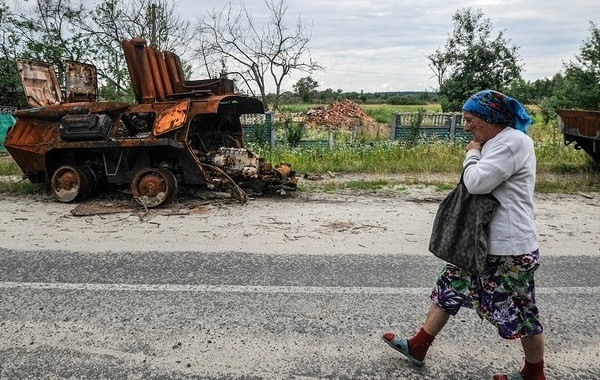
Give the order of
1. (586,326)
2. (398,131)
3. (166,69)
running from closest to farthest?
(586,326) → (166,69) → (398,131)

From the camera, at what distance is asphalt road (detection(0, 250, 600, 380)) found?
9.75 ft

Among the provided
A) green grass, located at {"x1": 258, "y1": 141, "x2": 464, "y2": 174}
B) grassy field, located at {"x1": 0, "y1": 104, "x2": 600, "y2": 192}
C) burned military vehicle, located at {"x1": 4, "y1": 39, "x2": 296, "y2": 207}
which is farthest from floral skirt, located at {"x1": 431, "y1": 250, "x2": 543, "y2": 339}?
green grass, located at {"x1": 258, "y1": 141, "x2": 464, "y2": 174}

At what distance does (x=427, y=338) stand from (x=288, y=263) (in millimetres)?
2098

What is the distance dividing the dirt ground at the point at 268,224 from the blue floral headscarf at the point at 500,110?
2.79 m

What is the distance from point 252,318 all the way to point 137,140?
15.7 feet

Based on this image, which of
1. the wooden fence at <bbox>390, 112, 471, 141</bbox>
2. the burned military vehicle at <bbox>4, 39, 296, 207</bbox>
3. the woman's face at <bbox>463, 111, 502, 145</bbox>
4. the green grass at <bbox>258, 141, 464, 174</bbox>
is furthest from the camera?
the wooden fence at <bbox>390, 112, 471, 141</bbox>

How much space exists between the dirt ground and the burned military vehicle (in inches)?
12.5

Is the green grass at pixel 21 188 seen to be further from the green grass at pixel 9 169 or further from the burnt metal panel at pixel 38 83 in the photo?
the green grass at pixel 9 169

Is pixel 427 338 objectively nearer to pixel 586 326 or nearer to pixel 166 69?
pixel 586 326

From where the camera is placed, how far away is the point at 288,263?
4832 mm

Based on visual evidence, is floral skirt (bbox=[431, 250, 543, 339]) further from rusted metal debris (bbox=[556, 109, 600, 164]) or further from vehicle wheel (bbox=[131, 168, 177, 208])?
rusted metal debris (bbox=[556, 109, 600, 164])

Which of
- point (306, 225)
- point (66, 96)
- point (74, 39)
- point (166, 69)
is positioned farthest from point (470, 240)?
point (74, 39)

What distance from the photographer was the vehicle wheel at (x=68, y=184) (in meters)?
7.84

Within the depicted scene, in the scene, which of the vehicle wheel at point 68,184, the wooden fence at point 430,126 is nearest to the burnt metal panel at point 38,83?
the vehicle wheel at point 68,184
